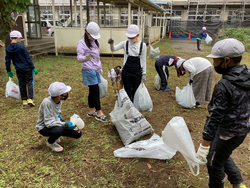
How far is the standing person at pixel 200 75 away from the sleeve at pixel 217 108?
8.11 feet

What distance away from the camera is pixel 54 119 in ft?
8.41

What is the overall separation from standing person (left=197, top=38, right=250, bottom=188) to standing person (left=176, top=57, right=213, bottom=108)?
2.38 m

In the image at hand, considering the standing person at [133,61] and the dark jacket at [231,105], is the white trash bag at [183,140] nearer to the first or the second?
the dark jacket at [231,105]

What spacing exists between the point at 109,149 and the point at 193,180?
3.79ft

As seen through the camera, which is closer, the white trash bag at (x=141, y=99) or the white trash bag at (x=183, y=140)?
the white trash bag at (x=183, y=140)

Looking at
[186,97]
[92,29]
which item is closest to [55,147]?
[92,29]

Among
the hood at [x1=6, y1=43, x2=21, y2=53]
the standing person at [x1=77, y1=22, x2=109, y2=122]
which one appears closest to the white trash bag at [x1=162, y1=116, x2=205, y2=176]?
the standing person at [x1=77, y1=22, x2=109, y2=122]

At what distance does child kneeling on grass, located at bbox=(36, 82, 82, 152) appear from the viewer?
8.16 ft

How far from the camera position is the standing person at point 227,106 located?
1538 millimetres

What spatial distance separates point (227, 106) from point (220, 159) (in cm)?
49

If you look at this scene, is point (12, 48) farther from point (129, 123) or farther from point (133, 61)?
point (129, 123)

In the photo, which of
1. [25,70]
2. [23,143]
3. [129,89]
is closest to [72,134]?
[23,143]

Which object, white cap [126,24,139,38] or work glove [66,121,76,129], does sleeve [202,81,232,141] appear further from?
white cap [126,24,139,38]

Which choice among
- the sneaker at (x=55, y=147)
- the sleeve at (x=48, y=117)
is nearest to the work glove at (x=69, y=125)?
the sleeve at (x=48, y=117)
